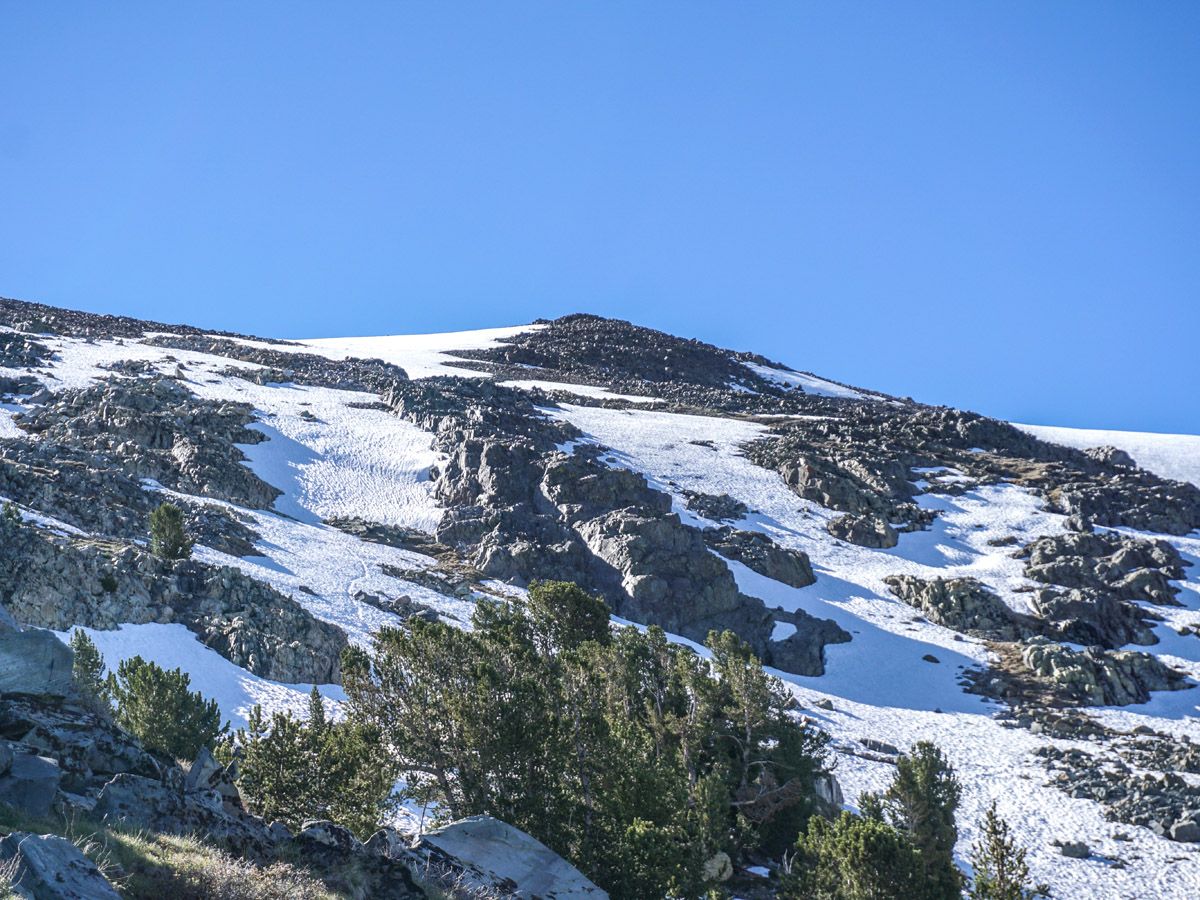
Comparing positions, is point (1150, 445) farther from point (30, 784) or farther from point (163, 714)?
point (30, 784)

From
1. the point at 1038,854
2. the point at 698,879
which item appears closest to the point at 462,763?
the point at 698,879

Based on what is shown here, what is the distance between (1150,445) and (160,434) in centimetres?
9758

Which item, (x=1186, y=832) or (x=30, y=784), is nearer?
(x=30, y=784)

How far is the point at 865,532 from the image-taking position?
66.6m

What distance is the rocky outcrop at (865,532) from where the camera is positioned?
6594cm

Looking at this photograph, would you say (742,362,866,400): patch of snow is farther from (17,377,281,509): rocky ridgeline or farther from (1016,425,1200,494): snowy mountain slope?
(17,377,281,509): rocky ridgeline

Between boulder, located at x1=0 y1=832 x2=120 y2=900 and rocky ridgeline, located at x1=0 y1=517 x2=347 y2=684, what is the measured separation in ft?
81.7

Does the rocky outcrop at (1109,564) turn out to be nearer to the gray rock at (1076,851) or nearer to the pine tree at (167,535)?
the gray rock at (1076,851)

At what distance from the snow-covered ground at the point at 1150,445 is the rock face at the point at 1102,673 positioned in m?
47.8

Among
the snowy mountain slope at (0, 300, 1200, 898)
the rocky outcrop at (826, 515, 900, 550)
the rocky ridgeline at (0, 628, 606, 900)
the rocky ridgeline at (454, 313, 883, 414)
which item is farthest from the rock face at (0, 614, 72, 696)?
the rocky ridgeline at (454, 313, 883, 414)

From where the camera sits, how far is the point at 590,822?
19.0m

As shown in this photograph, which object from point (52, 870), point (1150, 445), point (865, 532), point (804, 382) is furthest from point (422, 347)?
point (52, 870)

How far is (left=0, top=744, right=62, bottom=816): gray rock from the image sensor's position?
11586mm

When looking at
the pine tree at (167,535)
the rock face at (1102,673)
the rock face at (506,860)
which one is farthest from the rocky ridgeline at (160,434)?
the rock face at (1102,673)
